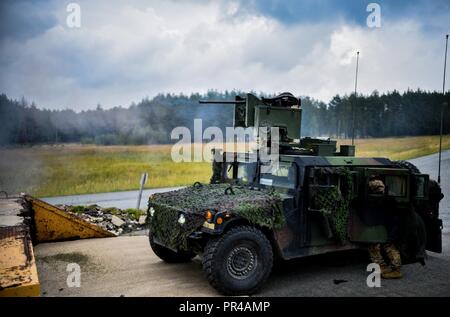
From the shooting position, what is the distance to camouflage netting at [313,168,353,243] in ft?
22.0

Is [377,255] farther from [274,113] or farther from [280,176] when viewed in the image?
[274,113]

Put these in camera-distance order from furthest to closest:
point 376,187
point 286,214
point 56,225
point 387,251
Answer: point 56,225, point 387,251, point 376,187, point 286,214

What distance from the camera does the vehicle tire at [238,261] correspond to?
591 centimetres

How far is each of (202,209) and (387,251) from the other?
292cm

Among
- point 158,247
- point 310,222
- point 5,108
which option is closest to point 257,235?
point 310,222

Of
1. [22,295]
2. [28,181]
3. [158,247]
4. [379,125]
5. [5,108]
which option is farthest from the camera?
[379,125]

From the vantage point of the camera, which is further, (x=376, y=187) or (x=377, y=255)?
(x=377, y=255)

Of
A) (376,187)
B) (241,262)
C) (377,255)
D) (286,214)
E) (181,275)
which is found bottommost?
(181,275)

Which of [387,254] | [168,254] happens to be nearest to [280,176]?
[387,254]

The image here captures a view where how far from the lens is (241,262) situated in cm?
612

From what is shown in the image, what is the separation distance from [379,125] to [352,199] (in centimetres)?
1370
